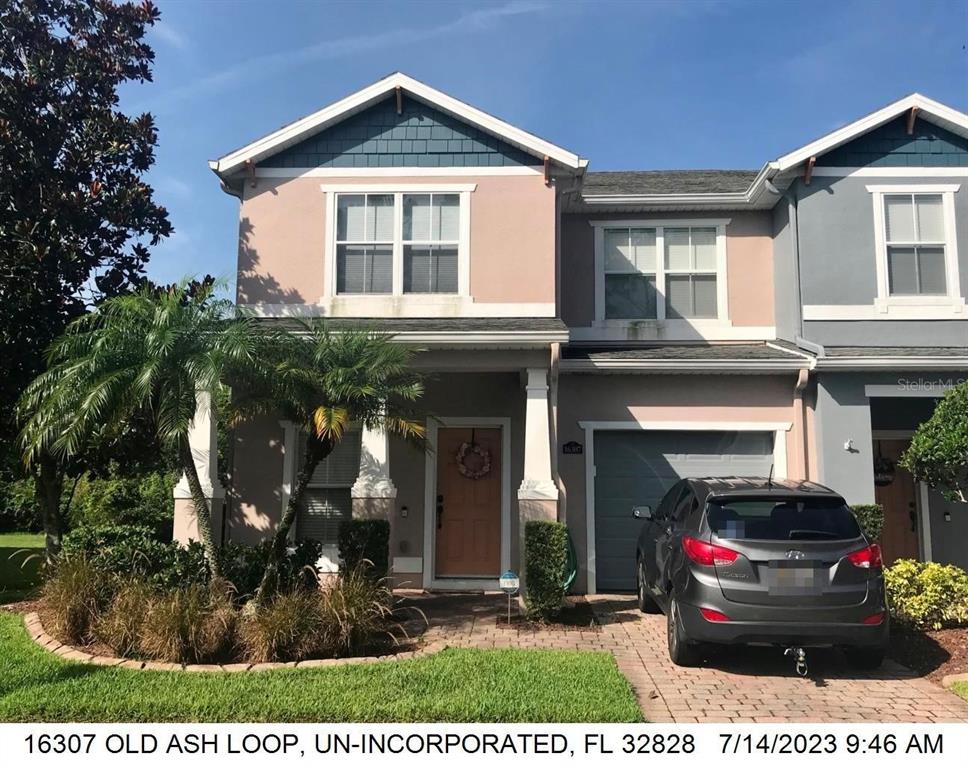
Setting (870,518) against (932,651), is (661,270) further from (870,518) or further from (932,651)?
(932,651)

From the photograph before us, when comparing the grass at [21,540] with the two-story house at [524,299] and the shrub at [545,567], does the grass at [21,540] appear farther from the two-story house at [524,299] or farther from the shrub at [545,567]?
the shrub at [545,567]

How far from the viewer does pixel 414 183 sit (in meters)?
11.1

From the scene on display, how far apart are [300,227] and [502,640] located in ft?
21.3

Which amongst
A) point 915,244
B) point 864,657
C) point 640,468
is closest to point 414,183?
point 640,468

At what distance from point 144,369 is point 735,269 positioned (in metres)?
8.77

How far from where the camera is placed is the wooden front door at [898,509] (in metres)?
11.6

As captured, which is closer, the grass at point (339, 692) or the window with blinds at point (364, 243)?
the grass at point (339, 692)

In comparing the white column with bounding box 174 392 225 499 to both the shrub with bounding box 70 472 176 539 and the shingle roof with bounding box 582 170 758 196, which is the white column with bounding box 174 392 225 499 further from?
the shrub with bounding box 70 472 176 539

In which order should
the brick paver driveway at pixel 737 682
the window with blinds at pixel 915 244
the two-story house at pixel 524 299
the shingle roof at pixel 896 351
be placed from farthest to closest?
the window with blinds at pixel 915 244 < the two-story house at pixel 524 299 < the shingle roof at pixel 896 351 < the brick paver driveway at pixel 737 682

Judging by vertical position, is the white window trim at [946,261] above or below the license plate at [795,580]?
above

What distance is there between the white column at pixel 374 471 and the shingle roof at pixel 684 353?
2.98 meters

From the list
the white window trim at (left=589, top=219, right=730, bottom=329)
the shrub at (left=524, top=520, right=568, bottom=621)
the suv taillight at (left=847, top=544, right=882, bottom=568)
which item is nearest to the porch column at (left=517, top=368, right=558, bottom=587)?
the shrub at (left=524, top=520, right=568, bottom=621)

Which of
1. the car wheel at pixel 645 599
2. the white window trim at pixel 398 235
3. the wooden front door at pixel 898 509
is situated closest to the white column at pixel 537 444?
the car wheel at pixel 645 599

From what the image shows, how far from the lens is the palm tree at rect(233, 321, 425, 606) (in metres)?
7.69
